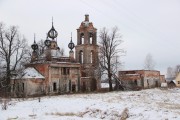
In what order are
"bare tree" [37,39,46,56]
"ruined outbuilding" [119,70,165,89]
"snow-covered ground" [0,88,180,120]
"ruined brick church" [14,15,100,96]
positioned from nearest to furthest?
"snow-covered ground" [0,88,180,120] → "ruined brick church" [14,15,100,96] → "ruined outbuilding" [119,70,165,89] → "bare tree" [37,39,46,56]

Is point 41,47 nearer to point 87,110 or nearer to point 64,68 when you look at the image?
point 64,68

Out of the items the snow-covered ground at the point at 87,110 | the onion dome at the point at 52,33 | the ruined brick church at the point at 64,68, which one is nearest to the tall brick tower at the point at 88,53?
the ruined brick church at the point at 64,68

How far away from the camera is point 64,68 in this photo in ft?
161

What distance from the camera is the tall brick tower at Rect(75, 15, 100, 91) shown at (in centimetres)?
5372

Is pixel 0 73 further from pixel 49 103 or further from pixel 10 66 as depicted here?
pixel 49 103

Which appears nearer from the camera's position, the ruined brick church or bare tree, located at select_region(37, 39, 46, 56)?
A: the ruined brick church

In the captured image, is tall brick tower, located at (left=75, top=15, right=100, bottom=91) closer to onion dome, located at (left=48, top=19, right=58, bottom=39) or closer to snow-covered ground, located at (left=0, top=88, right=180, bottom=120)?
onion dome, located at (left=48, top=19, right=58, bottom=39)

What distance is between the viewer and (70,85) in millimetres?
49719

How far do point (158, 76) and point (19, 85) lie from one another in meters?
34.2

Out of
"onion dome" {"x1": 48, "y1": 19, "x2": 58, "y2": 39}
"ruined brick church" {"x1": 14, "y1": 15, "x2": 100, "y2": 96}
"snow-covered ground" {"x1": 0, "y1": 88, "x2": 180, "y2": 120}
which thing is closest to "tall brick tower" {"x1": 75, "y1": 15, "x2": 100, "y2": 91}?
"ruined brick church" {"x1": 14, "y1": 15, "x2": 100, "y2": 96}

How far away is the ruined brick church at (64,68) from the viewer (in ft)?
146

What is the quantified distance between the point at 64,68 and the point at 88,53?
7.13 m

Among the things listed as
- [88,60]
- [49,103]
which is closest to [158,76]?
[88,60]

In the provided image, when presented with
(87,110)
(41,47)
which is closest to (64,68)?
(41,47)
